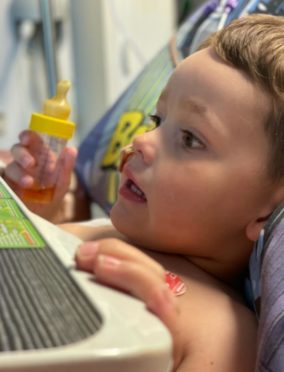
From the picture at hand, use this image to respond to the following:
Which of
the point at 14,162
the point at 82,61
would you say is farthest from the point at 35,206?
the point at 82,61

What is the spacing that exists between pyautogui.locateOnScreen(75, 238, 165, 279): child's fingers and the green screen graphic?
0.16 ft

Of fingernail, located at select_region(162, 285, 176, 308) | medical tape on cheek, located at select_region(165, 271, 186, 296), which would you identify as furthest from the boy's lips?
fingernail, located at select_region(162, 285, 176, 308)

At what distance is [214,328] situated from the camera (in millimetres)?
733

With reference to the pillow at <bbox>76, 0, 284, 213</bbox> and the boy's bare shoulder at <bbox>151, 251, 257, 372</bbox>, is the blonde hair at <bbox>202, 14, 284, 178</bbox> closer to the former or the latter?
the boy's bare shoulder at <bbox>151, 251, 257, 372</bbox>

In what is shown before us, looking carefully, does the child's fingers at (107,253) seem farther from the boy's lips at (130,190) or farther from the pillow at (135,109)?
the pillow at (135,109)

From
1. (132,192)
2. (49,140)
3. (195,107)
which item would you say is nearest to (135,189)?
(132,192)

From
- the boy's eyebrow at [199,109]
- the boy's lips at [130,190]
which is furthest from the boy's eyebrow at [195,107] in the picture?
the boy's lips at [130,190]

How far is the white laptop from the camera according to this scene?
372 millimetres

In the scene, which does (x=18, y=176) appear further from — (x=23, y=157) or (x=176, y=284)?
(x=176, y=284)

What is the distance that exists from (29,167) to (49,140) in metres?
0.07

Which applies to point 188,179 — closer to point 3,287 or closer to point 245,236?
point 245,236

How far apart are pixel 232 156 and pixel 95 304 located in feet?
1.27

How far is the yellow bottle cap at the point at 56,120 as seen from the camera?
881 millimetres

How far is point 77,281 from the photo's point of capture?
0.46 metres
